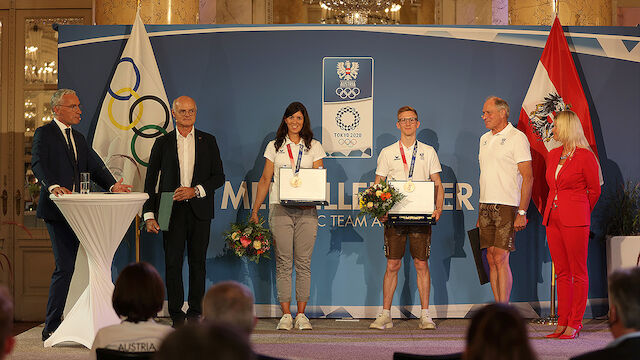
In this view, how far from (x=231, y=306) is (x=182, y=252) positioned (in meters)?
3.63

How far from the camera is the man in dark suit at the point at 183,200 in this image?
5.88m

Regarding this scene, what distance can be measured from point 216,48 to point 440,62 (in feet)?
6.52

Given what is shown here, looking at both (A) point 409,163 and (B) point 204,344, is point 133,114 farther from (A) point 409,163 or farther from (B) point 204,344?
(B) point 204,344

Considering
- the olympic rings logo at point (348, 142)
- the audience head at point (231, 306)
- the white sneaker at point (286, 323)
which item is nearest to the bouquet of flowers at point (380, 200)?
the olympic rings logo at point (348, 142)

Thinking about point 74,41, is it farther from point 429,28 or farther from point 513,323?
point 513,323

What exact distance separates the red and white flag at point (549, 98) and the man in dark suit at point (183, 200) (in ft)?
8.88

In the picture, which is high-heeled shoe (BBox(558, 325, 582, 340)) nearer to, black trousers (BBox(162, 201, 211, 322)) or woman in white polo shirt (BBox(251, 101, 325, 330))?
woman in white polo shirt (BBox(251, 101, 325, 330))

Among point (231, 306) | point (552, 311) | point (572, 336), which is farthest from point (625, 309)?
point (552, 311)

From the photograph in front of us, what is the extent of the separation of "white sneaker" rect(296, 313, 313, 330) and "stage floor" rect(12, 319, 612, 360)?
0.05 meters

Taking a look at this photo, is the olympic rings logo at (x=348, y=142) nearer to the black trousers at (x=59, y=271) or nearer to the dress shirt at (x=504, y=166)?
the dress shirt at (x=504, y=166)

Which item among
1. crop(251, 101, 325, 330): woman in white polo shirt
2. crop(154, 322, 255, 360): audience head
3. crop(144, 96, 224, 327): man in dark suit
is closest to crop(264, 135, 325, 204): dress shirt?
crop(251, 101, 325, 330): woman in white polo shirt

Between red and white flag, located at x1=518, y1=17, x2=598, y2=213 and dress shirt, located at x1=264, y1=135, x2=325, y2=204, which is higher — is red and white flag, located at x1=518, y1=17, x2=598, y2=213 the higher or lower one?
the higher one

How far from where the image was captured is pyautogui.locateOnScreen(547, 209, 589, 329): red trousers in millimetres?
5613

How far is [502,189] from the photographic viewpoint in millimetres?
5883
